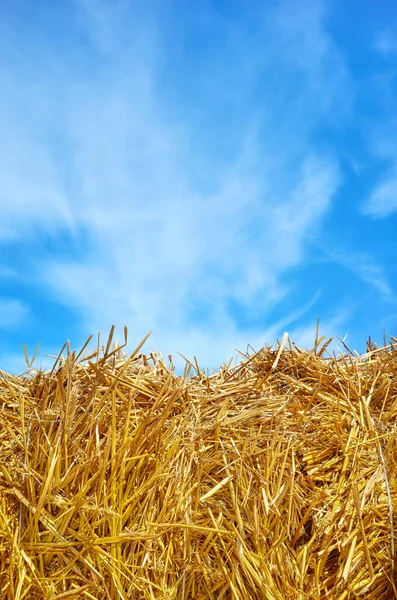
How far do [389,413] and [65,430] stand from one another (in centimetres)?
137

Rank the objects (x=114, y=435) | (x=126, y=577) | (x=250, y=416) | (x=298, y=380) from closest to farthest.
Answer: (x=126, y=577) < (x=114, y=435) < (x=250, y=416) < (x=298, y=380)

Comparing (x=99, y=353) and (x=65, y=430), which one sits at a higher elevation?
(x=99, y=353)

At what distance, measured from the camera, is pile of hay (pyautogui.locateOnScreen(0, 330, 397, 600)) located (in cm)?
204

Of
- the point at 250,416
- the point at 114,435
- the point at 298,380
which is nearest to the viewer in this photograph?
the point at 114,435

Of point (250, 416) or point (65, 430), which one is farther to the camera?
point (250, 416)

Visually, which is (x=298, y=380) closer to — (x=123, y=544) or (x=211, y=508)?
(x=211, y=508)

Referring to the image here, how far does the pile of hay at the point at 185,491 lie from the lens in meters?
2.04

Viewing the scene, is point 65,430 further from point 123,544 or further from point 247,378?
point 247,378

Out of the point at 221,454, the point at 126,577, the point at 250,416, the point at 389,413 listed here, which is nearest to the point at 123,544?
the point at 126,577

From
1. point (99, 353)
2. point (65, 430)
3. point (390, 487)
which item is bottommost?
point (390, 487)

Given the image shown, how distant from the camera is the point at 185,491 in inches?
85.7

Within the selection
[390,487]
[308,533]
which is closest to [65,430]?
[308,533]

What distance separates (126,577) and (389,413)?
1270 millimetres

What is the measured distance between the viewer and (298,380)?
2.60 metres
